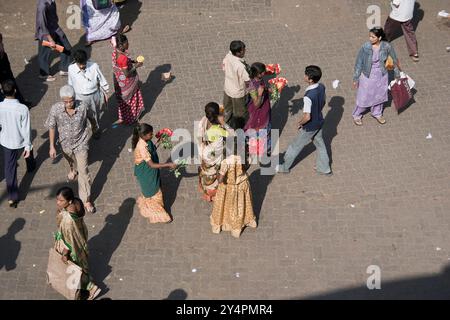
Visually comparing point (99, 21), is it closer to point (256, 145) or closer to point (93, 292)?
point (256, 145)

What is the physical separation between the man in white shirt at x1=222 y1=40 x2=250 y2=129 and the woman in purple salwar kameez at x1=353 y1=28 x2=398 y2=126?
70.8 inches

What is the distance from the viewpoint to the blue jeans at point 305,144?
30.3 ft

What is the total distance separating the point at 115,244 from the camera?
865cm

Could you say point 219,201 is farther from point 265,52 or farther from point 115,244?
point 265,52

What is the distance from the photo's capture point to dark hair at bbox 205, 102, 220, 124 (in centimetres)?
826

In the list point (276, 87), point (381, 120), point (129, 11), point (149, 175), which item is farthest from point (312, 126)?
point (129, 11)

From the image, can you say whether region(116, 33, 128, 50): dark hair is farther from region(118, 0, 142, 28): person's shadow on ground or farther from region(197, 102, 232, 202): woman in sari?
region(118, 0, 142, 28): person's shadow on ground

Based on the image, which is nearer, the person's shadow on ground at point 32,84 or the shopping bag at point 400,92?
the shopping bag at point 400,92

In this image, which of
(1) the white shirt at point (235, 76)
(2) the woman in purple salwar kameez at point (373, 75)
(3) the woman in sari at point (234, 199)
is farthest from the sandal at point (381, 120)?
(3) the woman in sari at point (234, 199)

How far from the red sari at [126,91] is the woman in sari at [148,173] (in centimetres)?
180

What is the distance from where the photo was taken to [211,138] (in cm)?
840

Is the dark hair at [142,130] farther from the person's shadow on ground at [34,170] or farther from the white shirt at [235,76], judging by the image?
the person's shadow on ground at [34,170]
